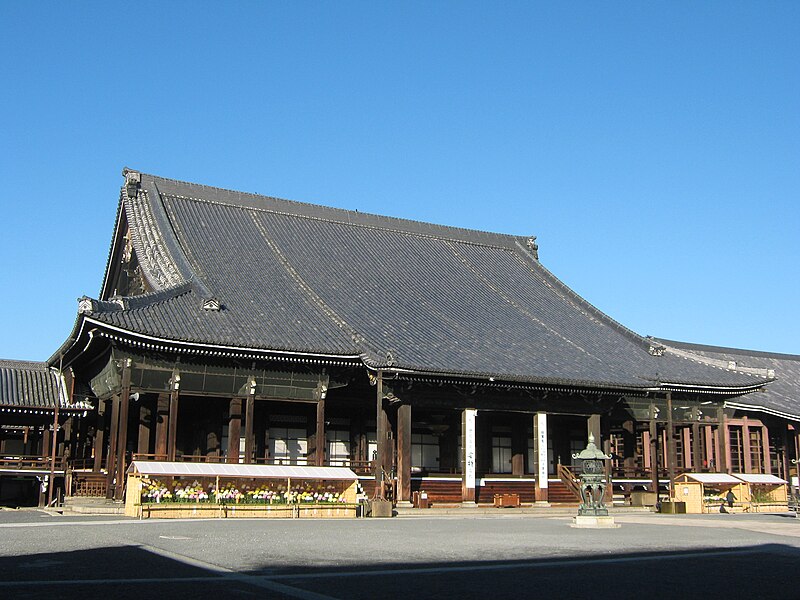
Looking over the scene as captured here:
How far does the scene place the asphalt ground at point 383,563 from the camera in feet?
29.9

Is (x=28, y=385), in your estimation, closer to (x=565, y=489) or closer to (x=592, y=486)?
(x=565, y=489)

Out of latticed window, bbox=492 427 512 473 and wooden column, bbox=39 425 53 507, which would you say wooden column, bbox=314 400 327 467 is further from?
wooden column, bbox=39 425 53 507

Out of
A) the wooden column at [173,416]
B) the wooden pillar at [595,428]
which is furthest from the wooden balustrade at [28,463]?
the wooden pillar at [595,428]

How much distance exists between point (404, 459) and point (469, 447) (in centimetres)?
262

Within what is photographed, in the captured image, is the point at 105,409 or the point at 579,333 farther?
the point at 579,333

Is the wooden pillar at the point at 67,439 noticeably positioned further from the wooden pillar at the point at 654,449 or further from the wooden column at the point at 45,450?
the wooden pillar at the point at 654,449

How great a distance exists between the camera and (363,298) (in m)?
33.8

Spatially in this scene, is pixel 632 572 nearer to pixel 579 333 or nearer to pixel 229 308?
pixel 229 308

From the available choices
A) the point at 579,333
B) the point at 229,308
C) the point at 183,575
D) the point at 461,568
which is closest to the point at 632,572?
the point at 461,568

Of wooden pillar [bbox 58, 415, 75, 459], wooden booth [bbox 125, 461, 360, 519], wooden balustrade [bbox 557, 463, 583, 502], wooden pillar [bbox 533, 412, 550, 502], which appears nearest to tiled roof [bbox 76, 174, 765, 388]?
wooden pillar [bbox 533, 412, 550, 502]

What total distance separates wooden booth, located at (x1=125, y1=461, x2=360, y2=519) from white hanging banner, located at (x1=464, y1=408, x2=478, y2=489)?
499 cm

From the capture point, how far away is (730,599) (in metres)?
9.05

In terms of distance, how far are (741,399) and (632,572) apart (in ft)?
107

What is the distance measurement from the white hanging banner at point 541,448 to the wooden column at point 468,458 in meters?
2.72
